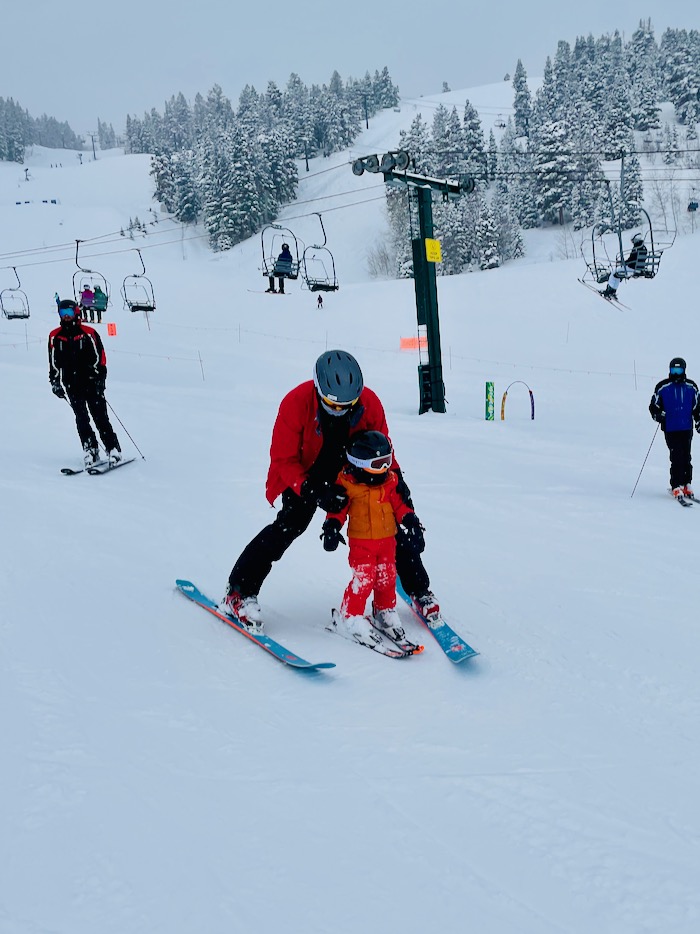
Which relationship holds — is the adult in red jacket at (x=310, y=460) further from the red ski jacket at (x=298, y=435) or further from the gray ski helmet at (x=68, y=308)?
the gray ski helmet at (x=68, y=308)

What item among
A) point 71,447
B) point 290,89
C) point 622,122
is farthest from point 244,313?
point 290,89

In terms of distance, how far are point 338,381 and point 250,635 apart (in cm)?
152

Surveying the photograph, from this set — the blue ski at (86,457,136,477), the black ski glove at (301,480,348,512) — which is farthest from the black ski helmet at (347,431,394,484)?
the blue ski at (86,457,136,477)

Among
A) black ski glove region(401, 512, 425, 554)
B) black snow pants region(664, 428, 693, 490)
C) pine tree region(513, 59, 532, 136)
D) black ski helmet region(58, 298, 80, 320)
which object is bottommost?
black snow pants region(664, 428, 693, 490)

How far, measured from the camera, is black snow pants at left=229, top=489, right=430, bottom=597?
11.9 ft

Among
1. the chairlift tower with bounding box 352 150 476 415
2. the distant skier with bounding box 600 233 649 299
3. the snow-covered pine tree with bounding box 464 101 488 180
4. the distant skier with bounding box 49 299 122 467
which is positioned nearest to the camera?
the distant skier with bounding box 49 299 122 467

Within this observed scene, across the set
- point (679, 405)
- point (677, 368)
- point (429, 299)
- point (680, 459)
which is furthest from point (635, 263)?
point (680, 459)

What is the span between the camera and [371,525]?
3527 millimetres

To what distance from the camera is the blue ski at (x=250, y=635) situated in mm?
3206

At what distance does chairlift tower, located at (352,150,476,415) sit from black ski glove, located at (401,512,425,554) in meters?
10.8

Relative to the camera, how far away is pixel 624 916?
1.73 metres

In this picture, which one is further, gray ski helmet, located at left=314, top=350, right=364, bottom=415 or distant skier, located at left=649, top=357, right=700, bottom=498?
distant skier, located at left=649, top=357, right=700, bottom=498

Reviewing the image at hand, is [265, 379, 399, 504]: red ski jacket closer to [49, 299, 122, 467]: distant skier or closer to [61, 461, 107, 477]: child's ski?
[49, 299, 122, 467]: distant skier

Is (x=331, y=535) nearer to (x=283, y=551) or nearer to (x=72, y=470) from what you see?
(x=283, y=551)
